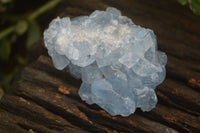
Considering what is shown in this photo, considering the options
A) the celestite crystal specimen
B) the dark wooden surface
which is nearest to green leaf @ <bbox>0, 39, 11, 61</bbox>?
the dark wooden surface

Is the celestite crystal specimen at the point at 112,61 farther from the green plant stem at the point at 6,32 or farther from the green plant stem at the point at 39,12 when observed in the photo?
the green plant stem at the point at 6,32

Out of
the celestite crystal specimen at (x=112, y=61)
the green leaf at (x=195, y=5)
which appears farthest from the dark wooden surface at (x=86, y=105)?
the green leaf at (x=195, y=5)

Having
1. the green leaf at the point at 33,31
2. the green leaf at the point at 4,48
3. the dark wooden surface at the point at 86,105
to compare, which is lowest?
the green leaf at the point at 4,48

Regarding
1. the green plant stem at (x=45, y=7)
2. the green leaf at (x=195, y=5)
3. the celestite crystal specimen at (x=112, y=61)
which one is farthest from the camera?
the green plant stem at (x=45, y=7)

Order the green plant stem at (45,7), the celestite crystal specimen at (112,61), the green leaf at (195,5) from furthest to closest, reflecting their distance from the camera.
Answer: the green plant stem at (45,7), the green leaf at (195,5), the celestite crystal specimen at (112,61)

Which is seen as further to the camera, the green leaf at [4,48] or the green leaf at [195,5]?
the green leaf at [4,48]

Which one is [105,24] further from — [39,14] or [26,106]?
[39,14]

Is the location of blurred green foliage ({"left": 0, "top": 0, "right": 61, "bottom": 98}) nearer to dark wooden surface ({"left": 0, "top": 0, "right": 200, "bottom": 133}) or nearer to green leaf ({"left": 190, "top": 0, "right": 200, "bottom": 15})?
dark wooden surface ({"left": 0, "top": 0, "right": 200, "bottom": 133})

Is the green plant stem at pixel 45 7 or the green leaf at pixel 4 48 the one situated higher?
the green plant stem at pixel 45 7

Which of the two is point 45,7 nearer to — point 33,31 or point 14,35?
point 33,31

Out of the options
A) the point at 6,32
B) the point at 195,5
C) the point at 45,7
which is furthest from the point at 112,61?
the point at 6,32
